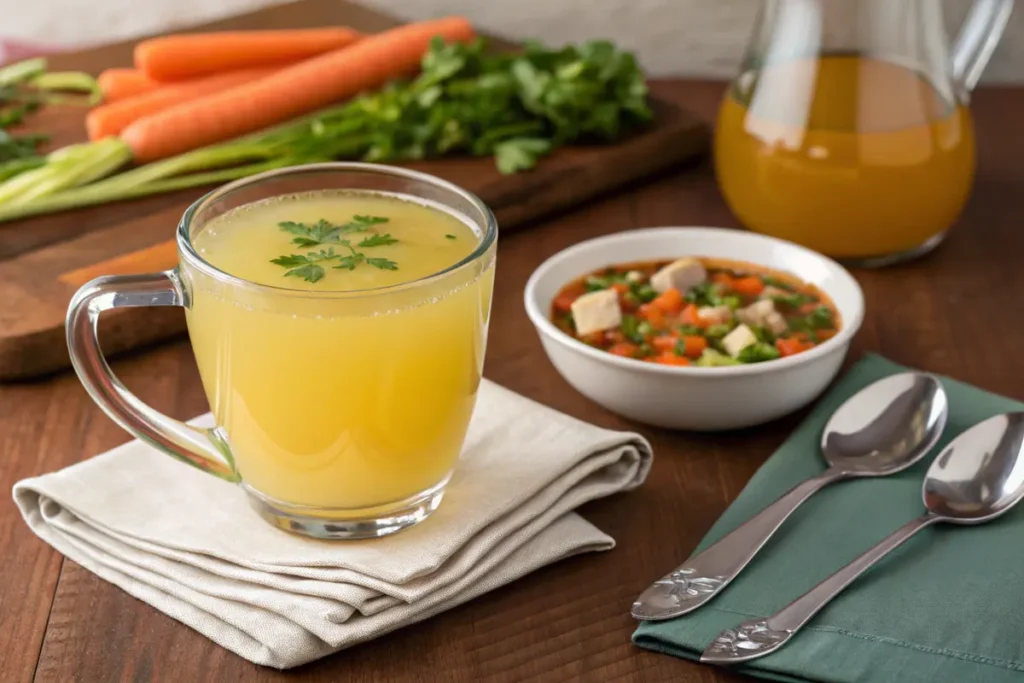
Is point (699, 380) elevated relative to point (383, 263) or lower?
lower

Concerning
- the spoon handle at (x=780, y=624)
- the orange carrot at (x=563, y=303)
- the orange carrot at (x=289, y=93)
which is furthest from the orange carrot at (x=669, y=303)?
the orange carrot at (x=289, y=93)

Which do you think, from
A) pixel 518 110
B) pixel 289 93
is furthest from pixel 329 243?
pixel 289 93

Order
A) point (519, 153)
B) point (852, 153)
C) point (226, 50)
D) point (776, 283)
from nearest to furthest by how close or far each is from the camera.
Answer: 1. point (776, 283)
2. point (852, 153)
3. point (519, 153)
4. point (226, 50)

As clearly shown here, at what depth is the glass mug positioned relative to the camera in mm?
1101

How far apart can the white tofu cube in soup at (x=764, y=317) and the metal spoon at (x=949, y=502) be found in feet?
0.87

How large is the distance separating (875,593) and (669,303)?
52cm

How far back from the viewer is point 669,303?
158 cm

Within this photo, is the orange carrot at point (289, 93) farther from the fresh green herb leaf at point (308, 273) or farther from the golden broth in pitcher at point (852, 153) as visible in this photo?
the fresh green herb leaf at point (308, 273)

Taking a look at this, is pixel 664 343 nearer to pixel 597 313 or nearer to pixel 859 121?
pixel 597 313

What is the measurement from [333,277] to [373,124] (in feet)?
3.46

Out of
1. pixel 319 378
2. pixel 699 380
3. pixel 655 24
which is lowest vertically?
pixel 655 24

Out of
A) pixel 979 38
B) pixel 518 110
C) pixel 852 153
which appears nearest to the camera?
pixel 852 153

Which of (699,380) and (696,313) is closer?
(699,380)

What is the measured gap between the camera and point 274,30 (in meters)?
2.69
